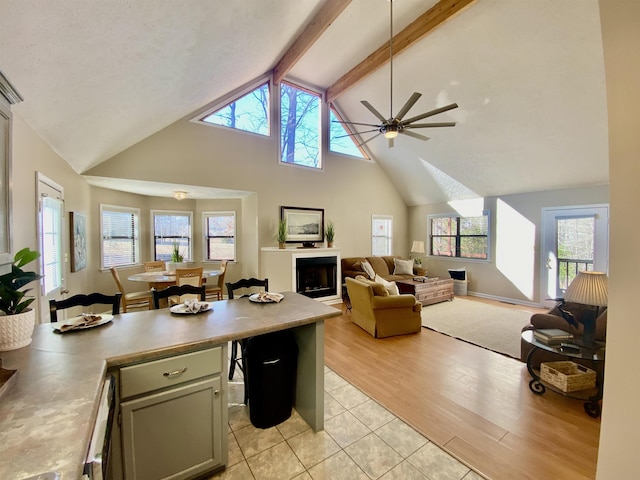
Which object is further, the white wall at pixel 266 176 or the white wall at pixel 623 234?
the white wall at pixel 266 176

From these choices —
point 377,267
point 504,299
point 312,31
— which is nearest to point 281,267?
point 377,267

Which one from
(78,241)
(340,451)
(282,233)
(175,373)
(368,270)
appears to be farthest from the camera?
(368,270)

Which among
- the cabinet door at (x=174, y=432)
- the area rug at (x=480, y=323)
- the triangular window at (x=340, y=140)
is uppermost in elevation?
the triangular window at (x=340, y=140)

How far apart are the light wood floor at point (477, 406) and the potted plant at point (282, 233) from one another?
2387 mm

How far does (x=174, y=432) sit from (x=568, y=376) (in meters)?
3.12

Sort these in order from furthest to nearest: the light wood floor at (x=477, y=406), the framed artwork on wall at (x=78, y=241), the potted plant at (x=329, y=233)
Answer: the potted plant at (x=329, y=233) < the framed artwork on wall at (x=78, y=241) < the light wood floor at (x=477, y=406)

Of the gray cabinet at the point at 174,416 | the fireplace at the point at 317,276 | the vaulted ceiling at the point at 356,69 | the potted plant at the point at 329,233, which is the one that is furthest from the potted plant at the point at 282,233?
the gray cabinet at the point at 174,416

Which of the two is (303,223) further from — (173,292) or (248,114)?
(173,292)

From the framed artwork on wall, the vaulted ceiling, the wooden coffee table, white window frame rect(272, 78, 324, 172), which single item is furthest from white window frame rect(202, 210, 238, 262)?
the wooden coffee table

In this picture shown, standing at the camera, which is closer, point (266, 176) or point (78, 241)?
point (78, 241)

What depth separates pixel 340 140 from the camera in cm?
673

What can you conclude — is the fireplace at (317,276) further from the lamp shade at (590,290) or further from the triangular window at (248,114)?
the lamp shade at (590,290)

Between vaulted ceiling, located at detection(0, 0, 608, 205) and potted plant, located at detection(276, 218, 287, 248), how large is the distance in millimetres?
2531

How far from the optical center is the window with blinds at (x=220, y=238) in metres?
6.28
